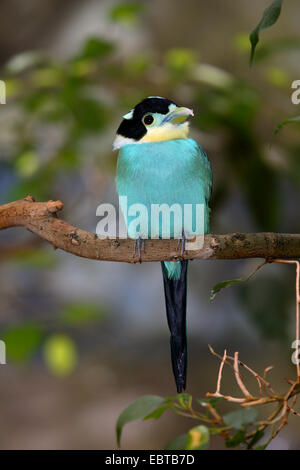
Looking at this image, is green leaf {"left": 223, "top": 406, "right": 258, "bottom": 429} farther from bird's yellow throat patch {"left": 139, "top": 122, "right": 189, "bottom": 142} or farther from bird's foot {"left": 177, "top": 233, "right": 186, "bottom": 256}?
bird's yellow throat patch {"left": 139, "top": 122, "right": 189, "bottom": 142}

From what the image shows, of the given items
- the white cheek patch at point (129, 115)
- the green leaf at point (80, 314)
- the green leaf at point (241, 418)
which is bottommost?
the green leaf at point (241, 418)

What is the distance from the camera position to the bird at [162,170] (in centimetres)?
122

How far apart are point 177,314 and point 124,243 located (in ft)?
0.72

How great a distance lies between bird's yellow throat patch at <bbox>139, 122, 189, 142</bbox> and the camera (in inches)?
49.0

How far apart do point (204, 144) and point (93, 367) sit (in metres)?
2.10

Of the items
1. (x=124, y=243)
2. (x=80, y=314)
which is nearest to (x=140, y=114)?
(x=124, y=243)

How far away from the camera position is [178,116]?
118 centimetres

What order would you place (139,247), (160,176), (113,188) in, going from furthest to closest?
1. (113,188)
2. (160,176)
3. (139,247)

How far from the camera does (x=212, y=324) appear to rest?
11.5ft

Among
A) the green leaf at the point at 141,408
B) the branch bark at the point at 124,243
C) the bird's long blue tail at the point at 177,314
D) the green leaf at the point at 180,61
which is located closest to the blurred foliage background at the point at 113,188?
the green leaf at the point at 180,61

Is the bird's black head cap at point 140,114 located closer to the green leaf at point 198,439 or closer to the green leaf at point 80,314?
the green leaf at point 80,314

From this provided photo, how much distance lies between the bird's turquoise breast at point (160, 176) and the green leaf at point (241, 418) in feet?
1.89

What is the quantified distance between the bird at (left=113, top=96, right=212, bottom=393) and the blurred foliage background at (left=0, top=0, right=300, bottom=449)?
1.01ft

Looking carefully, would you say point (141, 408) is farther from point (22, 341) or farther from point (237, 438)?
point (22, 341)
